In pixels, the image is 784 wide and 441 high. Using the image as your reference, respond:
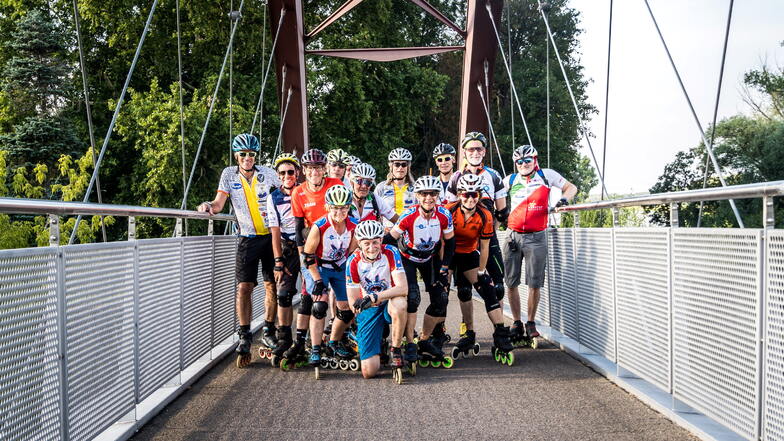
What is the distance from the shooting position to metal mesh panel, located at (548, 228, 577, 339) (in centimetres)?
852

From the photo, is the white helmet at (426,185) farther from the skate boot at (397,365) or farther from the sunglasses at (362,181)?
the skate boot at (397,365)

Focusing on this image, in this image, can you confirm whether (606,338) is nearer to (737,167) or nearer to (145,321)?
(145,321)

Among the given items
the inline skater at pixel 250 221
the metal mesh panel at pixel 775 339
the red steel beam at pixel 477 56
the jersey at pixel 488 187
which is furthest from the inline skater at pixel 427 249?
the red steel beam at pixel 477 56

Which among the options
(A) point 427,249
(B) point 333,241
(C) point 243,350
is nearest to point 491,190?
(A) point 427,249

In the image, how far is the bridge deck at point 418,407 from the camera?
500 cm

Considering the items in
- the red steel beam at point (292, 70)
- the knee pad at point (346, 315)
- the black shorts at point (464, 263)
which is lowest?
the knee pad at point (346, 315)

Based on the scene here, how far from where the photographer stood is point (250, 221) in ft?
27.0

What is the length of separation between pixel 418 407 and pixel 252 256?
2966 millimetres

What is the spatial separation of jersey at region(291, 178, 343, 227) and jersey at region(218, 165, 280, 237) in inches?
19.8

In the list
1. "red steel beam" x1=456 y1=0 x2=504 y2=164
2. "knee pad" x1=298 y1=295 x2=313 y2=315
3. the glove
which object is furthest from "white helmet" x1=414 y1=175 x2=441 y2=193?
"red steel beam" x1=456 y1=0 x2=504 y2=164

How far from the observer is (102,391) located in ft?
15.8

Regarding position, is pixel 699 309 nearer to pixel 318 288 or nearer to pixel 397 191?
pixel 318 288

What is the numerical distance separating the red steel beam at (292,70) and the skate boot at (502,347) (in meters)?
11.0

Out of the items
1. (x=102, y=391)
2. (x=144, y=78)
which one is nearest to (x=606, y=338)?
(x=102, y=391)
